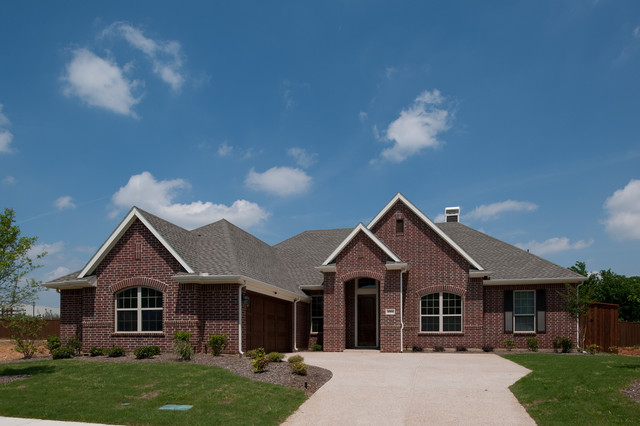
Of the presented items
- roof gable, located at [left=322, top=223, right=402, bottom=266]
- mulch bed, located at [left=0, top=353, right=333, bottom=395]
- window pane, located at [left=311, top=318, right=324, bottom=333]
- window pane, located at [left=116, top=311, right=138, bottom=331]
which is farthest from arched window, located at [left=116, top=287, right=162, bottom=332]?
window pane, located at [left=311, top=318, right=324, bottom=333]

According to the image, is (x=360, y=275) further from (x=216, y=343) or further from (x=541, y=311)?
(x=541, y=311)

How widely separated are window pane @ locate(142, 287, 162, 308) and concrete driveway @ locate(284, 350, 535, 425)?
6.09m

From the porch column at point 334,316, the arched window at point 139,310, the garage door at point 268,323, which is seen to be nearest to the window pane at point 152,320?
the arched window at point 139,310

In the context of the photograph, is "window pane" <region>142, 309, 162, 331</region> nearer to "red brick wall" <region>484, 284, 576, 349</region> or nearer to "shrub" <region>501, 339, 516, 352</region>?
"red brick wall" <region>484, 284, 576, 349</region>

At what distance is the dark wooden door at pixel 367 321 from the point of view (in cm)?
2605

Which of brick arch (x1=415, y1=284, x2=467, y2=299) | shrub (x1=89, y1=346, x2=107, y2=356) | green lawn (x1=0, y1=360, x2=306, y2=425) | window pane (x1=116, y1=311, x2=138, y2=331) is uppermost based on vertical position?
brick arch (x1=415, y1=284, x2=467, y2=299)

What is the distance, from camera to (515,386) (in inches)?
546

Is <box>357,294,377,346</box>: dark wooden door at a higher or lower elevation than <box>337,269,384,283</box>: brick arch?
lower

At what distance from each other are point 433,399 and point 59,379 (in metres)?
9.62

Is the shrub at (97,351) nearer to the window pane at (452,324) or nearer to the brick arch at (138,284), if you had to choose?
the brick arch at (138,284)

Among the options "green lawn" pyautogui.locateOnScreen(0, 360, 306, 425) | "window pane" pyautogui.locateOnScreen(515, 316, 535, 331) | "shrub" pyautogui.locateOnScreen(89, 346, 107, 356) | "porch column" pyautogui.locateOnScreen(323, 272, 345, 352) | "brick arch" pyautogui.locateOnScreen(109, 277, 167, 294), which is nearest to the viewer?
"green lawn" pyautogui.locateOnScreen(0, 360, 306, 425)

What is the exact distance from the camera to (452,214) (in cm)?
3216

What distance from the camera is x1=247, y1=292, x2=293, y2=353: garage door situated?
21.0 meters

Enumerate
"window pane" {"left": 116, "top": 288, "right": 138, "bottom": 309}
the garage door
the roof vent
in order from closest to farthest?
"window pane" {"left": 116, "top": 288, "right": 138, "bottom": 309}
the garage door
the roof vent
